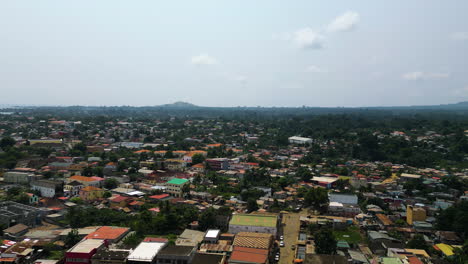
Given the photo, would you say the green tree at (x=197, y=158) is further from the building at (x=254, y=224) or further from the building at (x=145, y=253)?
the building at (x=145, y=253)

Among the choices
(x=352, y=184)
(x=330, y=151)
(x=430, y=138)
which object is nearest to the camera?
(x=352, y=184)

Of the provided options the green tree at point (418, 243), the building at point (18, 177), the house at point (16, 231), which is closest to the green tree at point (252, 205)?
the green tree at point (418, 243)

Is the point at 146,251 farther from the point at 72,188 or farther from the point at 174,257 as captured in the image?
the point at 72,188

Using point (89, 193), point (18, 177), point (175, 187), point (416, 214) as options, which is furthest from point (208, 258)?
point (18, 177)

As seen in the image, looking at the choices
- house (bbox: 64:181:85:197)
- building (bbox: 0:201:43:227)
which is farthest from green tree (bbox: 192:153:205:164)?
building (bbox: 0:201:43:227)

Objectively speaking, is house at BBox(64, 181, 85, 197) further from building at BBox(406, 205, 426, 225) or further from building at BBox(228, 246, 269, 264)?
building at BBox(406, 205, 426, 225)

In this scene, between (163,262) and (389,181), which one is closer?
(163,262)

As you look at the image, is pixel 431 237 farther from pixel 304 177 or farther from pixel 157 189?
pixel 157 189

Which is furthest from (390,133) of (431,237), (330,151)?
(431,237)
